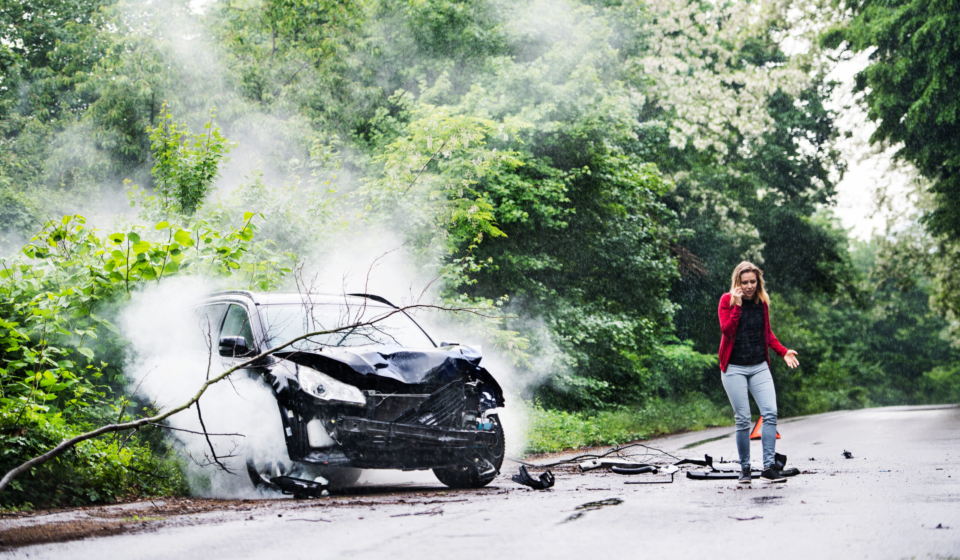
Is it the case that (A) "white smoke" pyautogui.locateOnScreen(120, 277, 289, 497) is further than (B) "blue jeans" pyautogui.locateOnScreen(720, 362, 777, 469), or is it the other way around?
(B) "blue jeans" pyautogui.locateOnScreen(720, 362, 777, 469)

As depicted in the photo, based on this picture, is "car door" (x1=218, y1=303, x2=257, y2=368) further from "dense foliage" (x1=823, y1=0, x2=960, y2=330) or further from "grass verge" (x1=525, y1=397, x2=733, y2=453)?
"dense foliage" (x1=823, y1=0, x2=960, y2=330)

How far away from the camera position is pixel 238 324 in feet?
26.1

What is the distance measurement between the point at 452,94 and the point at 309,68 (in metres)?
4.20

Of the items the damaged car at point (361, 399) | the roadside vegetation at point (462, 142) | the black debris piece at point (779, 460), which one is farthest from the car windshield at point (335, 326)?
the black debris piece at point (779, 460)

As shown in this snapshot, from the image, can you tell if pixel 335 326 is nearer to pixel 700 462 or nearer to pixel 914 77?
pixel 700 462

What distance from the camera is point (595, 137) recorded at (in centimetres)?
1856

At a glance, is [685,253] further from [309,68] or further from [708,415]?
[309,68]

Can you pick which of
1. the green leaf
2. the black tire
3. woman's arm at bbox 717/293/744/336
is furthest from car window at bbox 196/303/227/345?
woman's arm at bbox 717/293/744/336

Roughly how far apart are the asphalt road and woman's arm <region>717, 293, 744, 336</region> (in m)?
1.29

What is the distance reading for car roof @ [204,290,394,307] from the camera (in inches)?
312

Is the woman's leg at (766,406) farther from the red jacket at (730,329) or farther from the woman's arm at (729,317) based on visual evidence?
the woman's arm at (729,317)

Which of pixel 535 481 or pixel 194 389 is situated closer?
pixel 535 481

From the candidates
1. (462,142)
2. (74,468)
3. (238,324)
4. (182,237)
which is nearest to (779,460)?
(238,324)

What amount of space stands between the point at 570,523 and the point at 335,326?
3500mm
